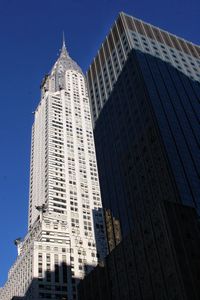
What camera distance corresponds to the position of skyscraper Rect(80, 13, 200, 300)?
9112 centimetres

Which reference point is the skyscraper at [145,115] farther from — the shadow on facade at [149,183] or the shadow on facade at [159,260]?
the shadow on facade at [159,260]

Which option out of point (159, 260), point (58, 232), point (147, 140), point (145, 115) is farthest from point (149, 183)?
point (58, 232)

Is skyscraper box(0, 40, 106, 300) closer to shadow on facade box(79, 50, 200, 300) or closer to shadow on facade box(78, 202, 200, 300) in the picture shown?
shadow on facade box(79, 50, 200, 300)

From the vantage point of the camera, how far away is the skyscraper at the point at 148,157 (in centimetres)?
9112

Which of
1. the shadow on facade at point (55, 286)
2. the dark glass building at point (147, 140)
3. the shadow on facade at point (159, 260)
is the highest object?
the dark glass building at point (147, 140)

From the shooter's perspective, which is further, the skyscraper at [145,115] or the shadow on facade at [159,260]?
the skyscraper at [145,115]

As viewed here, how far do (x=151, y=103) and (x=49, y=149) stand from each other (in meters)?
83.2

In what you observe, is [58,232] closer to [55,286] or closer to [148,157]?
[55,286]

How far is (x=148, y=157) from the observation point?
387ft

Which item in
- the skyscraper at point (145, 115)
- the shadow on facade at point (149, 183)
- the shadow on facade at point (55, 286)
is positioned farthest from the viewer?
the shadow on facade at point (55, 286)

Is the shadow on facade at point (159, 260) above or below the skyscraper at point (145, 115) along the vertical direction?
below

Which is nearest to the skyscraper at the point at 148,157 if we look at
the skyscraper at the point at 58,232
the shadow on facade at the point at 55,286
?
the shadow on facade at the point at 55,286

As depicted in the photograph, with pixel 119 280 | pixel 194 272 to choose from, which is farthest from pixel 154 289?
pixel 119 280

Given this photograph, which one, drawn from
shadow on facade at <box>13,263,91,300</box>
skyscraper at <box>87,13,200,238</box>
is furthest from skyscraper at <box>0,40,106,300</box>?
skyscraper at <box>87,13,200,238</box>
